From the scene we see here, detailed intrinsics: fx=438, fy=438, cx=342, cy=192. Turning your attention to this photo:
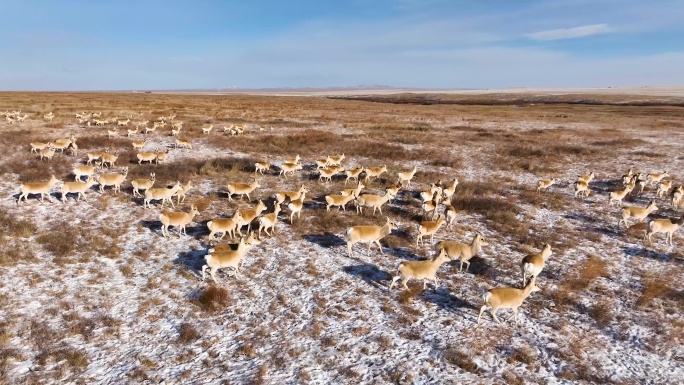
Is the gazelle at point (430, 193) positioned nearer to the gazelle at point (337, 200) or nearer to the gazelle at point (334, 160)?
the gazelle at point (337, 200)

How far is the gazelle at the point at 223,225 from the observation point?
15659mm

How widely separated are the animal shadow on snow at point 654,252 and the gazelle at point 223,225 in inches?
552

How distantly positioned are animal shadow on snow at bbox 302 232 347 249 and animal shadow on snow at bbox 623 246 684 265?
10169 millimetres

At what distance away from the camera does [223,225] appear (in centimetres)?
1593

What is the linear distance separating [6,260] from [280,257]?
8.43m

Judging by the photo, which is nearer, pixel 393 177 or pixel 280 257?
pixel 280 257

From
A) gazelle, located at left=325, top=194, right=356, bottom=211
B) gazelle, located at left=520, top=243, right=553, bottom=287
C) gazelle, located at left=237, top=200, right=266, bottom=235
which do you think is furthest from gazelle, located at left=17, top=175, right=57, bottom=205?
gazelle, located at left=520, top=243, right=553, bottom=287

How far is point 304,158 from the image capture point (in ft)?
102

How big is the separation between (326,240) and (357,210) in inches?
146

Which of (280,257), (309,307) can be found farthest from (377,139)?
(309,307)

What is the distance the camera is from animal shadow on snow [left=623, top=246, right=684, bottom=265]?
14852 millimetres

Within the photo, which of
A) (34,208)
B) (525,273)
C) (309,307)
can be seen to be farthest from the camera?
(34,208)

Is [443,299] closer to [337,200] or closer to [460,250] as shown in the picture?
[460,250]

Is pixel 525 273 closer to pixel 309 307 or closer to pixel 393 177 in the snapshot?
pixel 309 307
